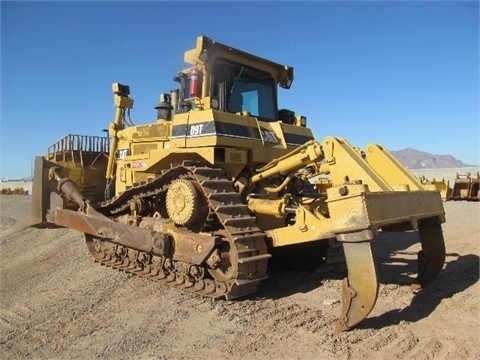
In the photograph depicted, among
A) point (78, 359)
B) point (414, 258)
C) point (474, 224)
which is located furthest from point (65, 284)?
point (474, 224)

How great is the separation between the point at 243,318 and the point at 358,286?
1.42 m

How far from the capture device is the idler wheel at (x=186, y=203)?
5.65m

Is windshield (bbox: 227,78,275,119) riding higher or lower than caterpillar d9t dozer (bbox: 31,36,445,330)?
higher

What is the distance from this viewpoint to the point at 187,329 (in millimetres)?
4730

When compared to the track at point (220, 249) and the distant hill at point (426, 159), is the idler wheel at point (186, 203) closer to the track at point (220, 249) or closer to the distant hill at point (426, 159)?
the track at point (220, 249)

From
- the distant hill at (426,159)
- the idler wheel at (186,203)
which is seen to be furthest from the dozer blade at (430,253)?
the distant hill at (426,159)

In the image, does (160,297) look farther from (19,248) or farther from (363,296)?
(19,248)

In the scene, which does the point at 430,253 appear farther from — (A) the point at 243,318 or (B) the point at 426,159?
(B) the point at 426,159

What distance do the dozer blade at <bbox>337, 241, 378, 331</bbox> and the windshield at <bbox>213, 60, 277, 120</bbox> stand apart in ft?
10.6

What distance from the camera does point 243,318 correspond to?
4.93m

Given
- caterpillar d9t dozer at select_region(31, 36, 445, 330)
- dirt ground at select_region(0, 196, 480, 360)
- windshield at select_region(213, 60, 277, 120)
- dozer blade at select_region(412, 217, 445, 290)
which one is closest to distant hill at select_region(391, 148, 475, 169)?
windshield at select_region(213, 60, 277, 120)

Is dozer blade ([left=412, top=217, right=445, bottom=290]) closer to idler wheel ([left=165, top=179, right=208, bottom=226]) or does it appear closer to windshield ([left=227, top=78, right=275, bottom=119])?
idler wheel ([left=165, top=179, right=208, bottom=226])

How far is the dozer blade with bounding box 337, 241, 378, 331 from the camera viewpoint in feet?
13.6

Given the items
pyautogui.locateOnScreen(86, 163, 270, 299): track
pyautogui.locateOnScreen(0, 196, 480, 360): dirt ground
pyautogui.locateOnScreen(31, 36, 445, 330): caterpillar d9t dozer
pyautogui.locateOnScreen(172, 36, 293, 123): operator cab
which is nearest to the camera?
pyautogui.locateOnScreen(0, 196, 480, 360): dirt ground
